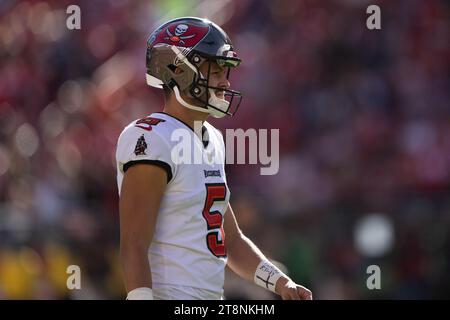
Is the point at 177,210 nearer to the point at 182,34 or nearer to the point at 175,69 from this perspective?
the point at 175,69

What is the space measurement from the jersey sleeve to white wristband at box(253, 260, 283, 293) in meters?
0.86

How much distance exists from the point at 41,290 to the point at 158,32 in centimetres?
522

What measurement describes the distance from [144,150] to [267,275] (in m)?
1.04

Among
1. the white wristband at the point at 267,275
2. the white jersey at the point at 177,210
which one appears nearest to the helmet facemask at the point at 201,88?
the white jersey at the point at 177,210

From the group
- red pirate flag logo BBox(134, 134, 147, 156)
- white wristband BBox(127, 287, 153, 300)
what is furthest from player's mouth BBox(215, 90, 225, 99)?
white wristband BBox(127, 287, 153, 300)

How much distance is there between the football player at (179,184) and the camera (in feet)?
12.3

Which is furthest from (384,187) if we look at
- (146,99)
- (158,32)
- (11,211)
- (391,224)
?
(158,32)

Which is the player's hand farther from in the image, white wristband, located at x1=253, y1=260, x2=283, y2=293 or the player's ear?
the player's ear

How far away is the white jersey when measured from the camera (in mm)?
3828

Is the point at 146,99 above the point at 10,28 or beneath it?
beneath

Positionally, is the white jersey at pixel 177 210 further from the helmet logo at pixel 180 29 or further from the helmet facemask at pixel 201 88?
the helmet logo at pixel 180 29

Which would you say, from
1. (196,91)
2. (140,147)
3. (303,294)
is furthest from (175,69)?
(303,294)

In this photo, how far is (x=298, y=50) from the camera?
10492 mm
